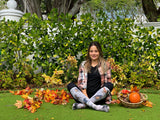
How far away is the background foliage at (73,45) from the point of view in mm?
5281

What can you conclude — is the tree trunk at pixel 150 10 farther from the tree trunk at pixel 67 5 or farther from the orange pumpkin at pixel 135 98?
the orange pumpkin at pixel 135 98

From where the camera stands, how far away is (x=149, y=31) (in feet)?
17.3

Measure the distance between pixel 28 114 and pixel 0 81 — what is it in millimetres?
2471

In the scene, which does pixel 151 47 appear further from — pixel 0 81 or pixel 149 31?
pixel 0 81

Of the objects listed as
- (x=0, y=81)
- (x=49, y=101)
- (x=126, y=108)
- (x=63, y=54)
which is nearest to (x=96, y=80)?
(x=126, y=108)

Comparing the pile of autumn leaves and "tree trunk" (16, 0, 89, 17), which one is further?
"tree trunk" (16, 0, 89, 17)

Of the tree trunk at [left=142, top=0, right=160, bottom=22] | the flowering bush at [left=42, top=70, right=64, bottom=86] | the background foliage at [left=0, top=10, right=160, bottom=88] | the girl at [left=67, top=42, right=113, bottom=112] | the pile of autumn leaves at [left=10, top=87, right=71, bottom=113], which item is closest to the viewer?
the pile of autumn leaves at [left=10, top=87, right=71, bottom=113]

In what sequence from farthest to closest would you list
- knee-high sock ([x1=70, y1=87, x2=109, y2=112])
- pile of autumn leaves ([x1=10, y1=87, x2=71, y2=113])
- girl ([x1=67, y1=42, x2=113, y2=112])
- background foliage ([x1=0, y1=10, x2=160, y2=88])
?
background foliage ([x1=0, y1=10, x2=160, y2=88]) < girl ([x1=67, y1=42, x2=113, y2=112]) < pile of autumn leaves ([x1=10, y1=87, x2=71, y2=113]) < knee-high sock ([x1=70, y1=87, x2=109, y2=112])

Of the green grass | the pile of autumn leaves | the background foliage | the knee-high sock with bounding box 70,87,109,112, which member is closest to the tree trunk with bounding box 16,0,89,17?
the background foliage

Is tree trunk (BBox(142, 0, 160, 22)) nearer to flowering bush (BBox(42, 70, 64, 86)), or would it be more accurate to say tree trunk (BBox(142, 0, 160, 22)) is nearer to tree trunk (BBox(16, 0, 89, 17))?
tree trunk (BBox(16, 0, 89, 17))

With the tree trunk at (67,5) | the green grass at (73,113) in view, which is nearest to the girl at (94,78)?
the green grass at (73,113)

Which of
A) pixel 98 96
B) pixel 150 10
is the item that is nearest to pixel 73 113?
pixel 98 96

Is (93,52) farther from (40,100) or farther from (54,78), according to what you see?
(54,78)

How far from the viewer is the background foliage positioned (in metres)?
5.28
